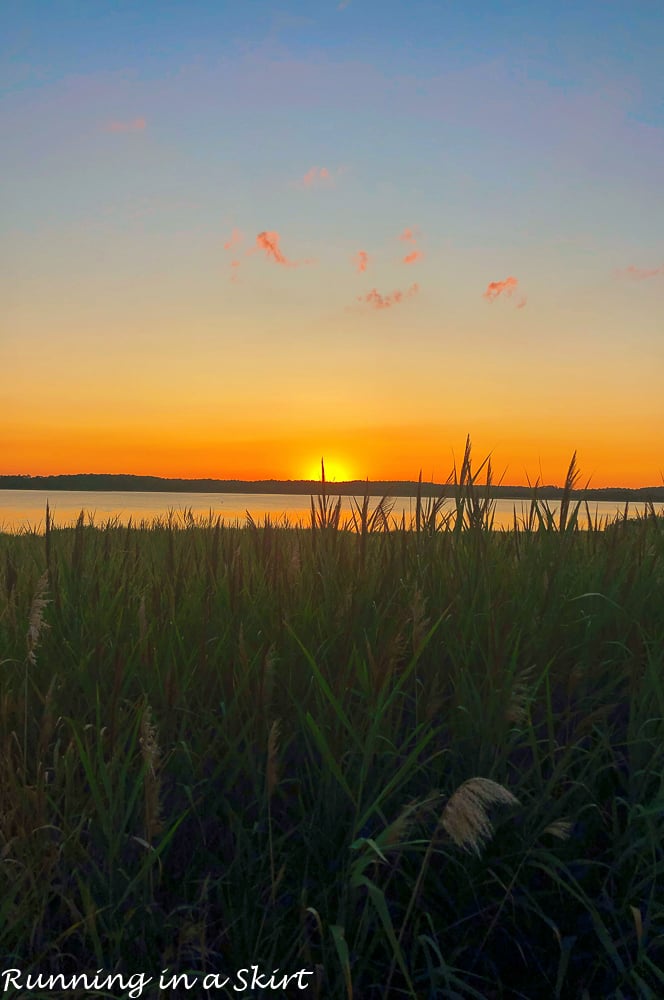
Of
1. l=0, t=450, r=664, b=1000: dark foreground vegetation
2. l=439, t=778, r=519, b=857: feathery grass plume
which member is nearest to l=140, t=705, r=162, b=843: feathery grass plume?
l=0, t=450, r=664, b=1000: dark foreground vegetation

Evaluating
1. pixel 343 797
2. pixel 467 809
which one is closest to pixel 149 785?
pixel 343 797

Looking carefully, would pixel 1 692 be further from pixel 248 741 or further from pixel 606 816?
pixel 606 816

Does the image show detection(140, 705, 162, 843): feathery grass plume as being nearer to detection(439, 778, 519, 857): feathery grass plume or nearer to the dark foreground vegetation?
the dark foreground vegetation

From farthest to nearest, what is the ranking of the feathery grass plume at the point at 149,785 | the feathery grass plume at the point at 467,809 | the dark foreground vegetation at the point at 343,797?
the dark foreground vegetation at the point at 343,797 → the feathery grass plume at the point at 149,785 → the feathery grass plume at the point at 467,809

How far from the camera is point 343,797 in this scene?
1.74 m

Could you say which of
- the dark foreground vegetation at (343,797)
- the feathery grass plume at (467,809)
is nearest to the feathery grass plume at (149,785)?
the dark foreground vegetation at (343,797)

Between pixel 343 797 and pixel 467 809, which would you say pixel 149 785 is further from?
pixel 467 809

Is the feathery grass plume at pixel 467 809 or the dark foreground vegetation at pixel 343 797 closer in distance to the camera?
the feathery grass plume at pixel 467 809

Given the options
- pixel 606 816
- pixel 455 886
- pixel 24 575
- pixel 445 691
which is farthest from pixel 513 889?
pixel 24 575

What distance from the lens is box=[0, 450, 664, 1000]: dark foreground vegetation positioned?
5.20 ft

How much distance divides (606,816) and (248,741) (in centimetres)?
98

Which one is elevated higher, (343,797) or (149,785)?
(149,785)

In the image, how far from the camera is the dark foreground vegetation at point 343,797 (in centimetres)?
159

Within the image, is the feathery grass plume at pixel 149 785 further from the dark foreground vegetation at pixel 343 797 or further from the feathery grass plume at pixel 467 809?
the feathery grass plume at pixel 467 809
